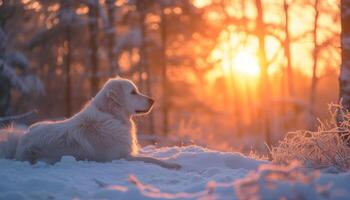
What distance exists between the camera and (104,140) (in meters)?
7.71

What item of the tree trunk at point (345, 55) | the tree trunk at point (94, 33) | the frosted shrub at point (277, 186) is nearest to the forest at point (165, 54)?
the tree trunk at point (94, 33)

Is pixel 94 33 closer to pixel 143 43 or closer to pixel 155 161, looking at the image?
pixel 143 43

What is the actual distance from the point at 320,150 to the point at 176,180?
230 centimetres

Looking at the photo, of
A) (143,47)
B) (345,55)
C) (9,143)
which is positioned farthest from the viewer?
(143,47)

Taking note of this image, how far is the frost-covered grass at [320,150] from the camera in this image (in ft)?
22.9

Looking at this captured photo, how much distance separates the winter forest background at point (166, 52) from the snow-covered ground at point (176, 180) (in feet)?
40.8

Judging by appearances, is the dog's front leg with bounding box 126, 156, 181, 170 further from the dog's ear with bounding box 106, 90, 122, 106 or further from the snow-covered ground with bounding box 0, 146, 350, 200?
the dog's ear with bounding box 106, 90, 122, 106

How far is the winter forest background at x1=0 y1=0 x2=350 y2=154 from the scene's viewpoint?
885 inches

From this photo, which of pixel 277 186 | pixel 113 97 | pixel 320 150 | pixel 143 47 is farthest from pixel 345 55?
pixel 143 47

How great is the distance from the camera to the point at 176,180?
19.6ft

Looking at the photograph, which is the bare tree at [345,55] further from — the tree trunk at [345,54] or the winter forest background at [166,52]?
the winter forest background at [166,52]

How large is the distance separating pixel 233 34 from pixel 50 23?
11284mm

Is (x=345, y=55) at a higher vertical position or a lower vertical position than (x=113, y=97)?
higher

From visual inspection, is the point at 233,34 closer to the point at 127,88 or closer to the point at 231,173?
the point at 127,88
